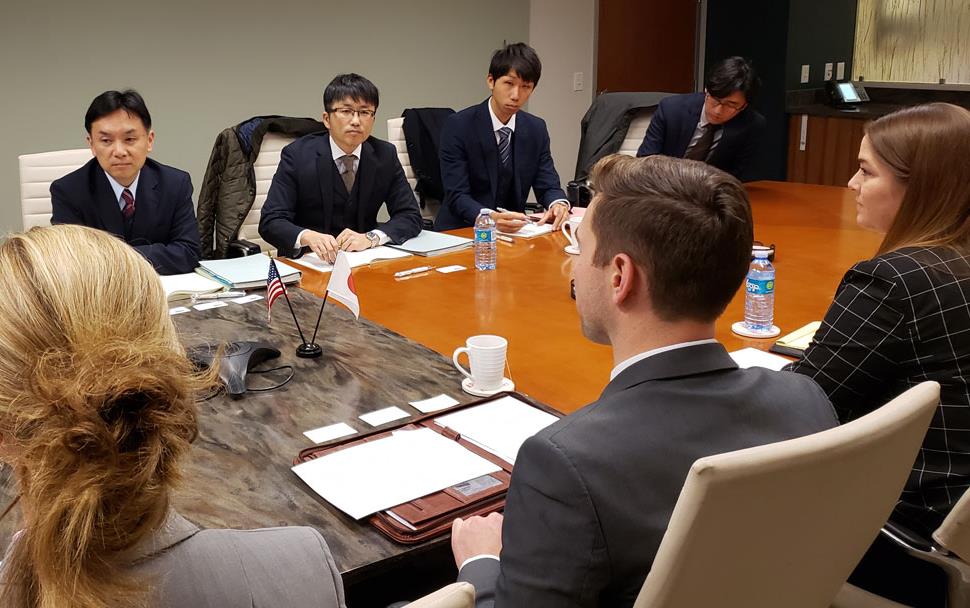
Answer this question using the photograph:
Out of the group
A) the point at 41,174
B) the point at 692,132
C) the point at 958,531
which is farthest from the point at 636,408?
the point at 692,132

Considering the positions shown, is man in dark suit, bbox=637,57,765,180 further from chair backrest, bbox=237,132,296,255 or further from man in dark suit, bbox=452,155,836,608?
man in dark suit, bbox=452,155,836,608

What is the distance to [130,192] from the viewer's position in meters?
3.23

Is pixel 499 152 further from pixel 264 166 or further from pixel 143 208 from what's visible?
pixel 143 208

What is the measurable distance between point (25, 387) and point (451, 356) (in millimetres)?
1406

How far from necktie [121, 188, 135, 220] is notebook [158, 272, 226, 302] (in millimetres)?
543

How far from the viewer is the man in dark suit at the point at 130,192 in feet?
9.94

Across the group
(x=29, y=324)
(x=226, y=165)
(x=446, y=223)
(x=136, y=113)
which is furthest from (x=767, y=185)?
(x=29, y=324)

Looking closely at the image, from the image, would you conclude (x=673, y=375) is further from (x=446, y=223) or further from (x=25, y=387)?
(x=446, y=223)

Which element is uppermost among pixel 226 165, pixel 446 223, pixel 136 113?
pixel 136 113

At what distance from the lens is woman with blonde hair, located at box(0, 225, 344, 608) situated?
2.73 ft

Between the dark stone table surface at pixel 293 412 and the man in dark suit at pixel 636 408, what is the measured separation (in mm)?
245

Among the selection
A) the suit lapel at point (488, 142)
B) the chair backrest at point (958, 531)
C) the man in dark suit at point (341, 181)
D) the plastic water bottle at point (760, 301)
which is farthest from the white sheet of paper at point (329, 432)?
the suit lapel at point (488, 142)

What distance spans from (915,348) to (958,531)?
0.36 meters

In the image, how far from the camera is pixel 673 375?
1.16 meters
